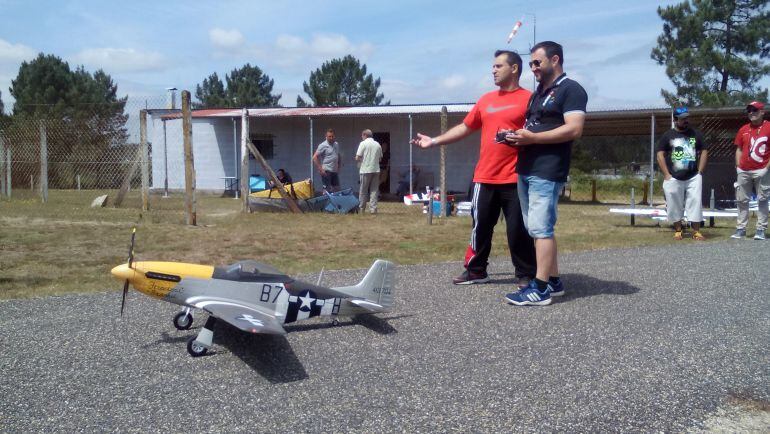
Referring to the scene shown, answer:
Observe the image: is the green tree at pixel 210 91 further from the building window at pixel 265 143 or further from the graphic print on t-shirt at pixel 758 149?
the graphic print on t-shirt at pixel 758 149

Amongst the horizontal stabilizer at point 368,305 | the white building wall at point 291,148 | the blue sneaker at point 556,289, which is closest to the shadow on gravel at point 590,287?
the blue sneaker at point 556,289

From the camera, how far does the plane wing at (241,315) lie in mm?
3508

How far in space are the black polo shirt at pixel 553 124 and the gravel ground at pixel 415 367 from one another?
1033 millimetres

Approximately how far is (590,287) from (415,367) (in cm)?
260

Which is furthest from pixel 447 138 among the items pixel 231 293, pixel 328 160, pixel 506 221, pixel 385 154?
pixel 385 154

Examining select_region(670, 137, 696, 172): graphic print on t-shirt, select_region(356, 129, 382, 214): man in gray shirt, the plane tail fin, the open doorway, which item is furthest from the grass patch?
the open doorway

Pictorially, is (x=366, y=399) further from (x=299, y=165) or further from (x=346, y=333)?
(x=299, y=165)

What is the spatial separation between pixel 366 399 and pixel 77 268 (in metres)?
5.01

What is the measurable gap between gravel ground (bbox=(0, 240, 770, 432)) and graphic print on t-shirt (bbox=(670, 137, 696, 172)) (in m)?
4.17

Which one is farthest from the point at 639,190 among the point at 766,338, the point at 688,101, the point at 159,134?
the point at 766,338

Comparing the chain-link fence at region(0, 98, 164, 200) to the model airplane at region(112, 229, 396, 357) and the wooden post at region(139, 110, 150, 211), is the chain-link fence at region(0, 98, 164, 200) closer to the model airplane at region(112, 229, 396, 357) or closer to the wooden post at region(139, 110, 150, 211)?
the wooden post at region(139, 110, 150, 211)

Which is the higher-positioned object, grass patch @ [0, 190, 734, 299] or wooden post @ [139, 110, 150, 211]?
wooden post @ [139, 110, 150, 211]

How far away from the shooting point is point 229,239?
908 cm

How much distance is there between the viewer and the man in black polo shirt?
4695 millimetres
